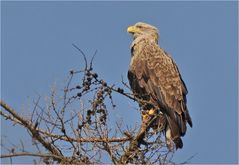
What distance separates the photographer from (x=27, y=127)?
23.2 ft

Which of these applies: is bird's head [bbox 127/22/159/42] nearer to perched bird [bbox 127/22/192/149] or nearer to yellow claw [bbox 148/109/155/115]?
perched bird [bbox 127/22/192/149]

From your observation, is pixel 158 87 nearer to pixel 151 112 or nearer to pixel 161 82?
pixel 161 82

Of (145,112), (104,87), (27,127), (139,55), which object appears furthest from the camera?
(139,55)

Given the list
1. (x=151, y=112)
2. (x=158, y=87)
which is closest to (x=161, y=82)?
(x=158, y=87)

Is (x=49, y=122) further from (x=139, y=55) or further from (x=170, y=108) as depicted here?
(x=139, y=55)

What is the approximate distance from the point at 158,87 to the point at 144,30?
2257 mm

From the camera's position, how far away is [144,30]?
40.5ft

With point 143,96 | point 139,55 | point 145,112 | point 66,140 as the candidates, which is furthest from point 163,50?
point 66,140

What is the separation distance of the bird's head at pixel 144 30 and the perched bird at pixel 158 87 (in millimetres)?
214

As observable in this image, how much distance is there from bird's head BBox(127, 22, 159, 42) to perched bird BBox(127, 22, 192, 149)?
0.70 feet

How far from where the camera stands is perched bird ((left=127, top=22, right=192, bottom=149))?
937cm

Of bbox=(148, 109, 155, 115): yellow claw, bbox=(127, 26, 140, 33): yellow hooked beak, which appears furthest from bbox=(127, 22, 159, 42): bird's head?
bbox=(148, 109, 155, 115): yellow claw

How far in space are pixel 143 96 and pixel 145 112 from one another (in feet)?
2.96

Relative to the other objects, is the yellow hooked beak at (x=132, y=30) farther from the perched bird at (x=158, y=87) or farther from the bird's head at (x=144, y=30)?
the perched bird at (x=158, y=87)
